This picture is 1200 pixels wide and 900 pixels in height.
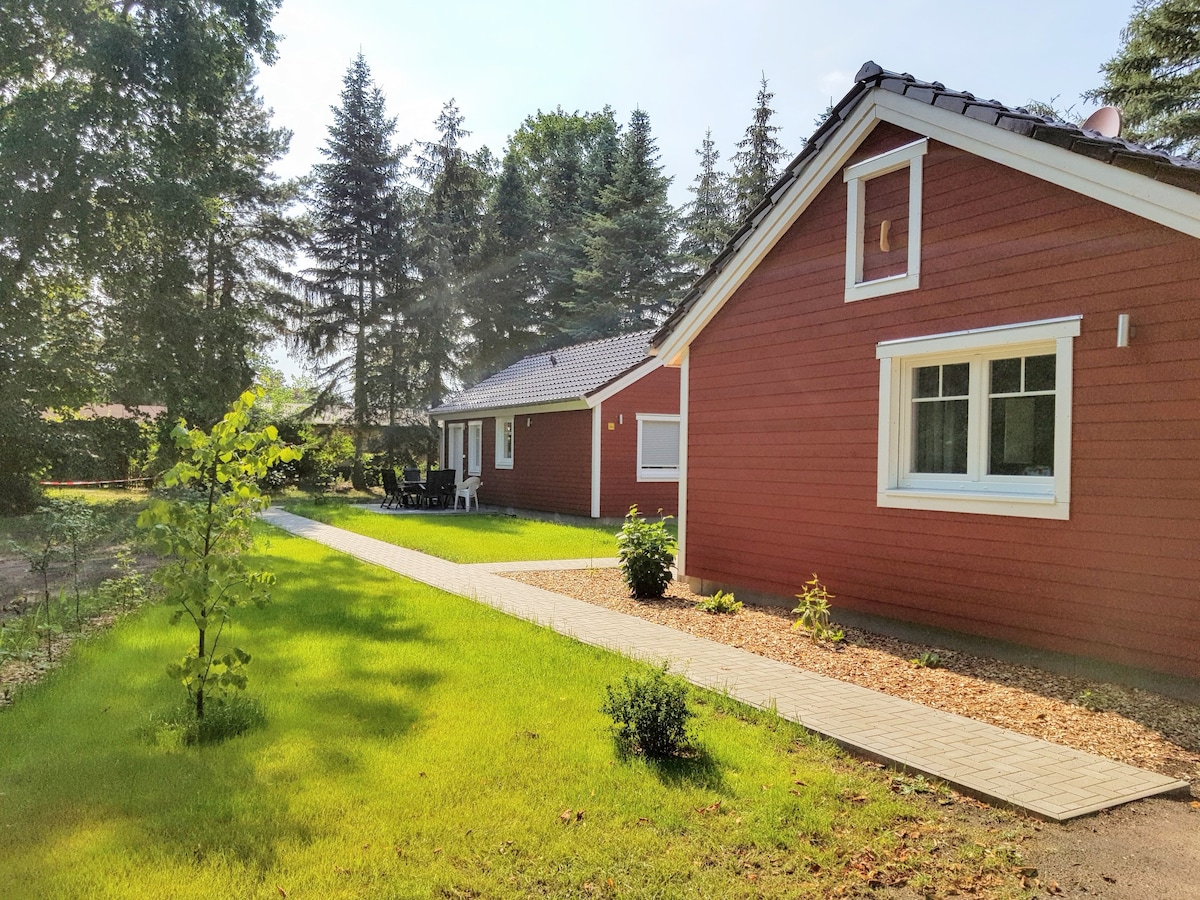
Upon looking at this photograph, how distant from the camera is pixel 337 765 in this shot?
13.9 ft

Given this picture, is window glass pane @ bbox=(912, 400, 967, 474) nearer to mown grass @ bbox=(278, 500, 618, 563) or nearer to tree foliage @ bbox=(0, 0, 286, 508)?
mown grass @ bbox=(278, 500, 618, 563)

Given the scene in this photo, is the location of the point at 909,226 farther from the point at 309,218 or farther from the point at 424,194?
the point at 424,194

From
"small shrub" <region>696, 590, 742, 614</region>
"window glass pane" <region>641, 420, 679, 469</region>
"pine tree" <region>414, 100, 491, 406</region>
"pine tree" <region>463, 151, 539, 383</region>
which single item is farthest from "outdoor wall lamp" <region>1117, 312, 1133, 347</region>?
"pine tree" <region>463, 151, 539, 383</region>

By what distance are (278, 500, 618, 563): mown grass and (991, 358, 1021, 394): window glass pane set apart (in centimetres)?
779

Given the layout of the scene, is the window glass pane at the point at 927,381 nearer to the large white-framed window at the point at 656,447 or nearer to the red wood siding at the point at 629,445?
the red wood siding at the point at 629,445

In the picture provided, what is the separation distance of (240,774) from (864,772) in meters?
3.40

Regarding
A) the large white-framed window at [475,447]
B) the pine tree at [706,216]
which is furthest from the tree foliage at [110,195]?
the pine tree at [706,216]

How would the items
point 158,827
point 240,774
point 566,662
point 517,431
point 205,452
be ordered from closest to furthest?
point 158,827 < point 240,774 < point 205,452 < point 566,662 < point 517,431

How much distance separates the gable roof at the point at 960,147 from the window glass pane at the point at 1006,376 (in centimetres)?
150

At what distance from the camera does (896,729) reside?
4.88 metres

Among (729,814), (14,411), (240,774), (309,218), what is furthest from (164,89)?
(729,814)

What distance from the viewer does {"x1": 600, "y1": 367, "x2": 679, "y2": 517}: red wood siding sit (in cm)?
1867

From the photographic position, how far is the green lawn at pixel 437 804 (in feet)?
10.2

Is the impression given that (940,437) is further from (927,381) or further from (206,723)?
(206,723)
